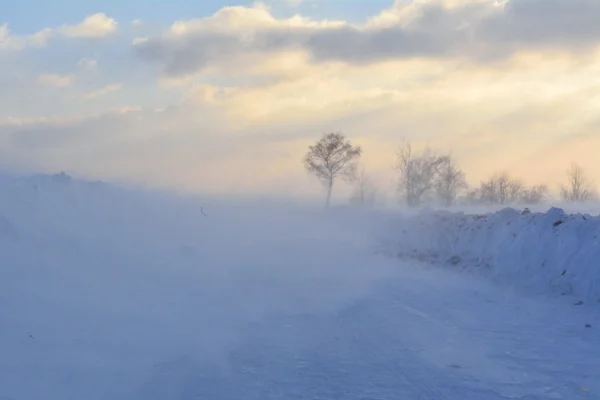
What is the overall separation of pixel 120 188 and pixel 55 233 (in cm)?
947

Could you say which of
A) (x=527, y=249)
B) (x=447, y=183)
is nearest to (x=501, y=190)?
(x=447, y=183)

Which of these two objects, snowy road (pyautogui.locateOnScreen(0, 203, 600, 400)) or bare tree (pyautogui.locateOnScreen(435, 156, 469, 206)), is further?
bare tree (pyautogui.locateOnScreen(435, 156, 469, 206))

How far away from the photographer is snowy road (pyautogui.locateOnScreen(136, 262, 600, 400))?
7.80 m

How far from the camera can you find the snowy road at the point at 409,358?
7.80 meters

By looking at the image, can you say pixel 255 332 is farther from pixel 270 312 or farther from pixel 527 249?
pixel 527 249

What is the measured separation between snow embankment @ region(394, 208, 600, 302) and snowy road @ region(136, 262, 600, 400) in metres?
1.71

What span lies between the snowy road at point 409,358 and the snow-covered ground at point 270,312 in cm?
4

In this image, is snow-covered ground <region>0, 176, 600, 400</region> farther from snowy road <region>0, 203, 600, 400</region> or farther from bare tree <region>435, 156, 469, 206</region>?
bare tree <region>435, 156, 469, 206</region>

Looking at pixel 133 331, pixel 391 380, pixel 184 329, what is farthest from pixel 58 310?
pixel 391 380

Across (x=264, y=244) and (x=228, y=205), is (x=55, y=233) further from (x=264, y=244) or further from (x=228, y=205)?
(x=228, y=205)

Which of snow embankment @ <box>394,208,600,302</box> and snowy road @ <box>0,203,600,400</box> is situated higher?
snow embankment @ <box>394,208,600,302</box>

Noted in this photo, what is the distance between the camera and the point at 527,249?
18.1 m

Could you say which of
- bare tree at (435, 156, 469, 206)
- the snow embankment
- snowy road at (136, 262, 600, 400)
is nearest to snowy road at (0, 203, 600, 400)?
snowy road at (136, 262, 600, 400)

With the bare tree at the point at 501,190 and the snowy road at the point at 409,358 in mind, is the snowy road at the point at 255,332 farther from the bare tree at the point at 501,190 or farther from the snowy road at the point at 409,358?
the bare tree at the point at 501,190
